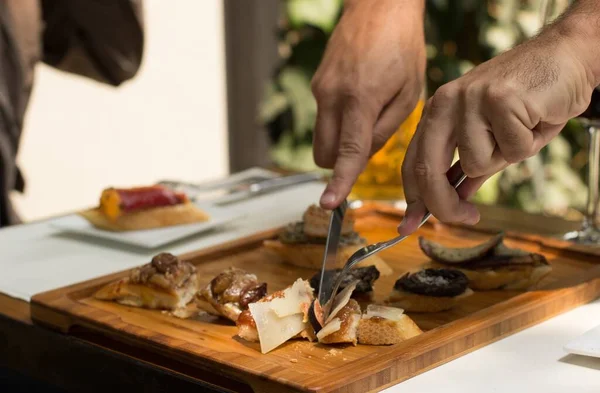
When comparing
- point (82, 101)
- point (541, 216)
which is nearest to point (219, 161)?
point (82, 101)

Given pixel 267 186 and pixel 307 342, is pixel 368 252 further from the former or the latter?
pixel 267 186

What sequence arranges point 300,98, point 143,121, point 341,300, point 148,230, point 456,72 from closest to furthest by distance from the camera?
point 341,300 → point 148,230 → point 456,72 → point 300,98 → point 143,121

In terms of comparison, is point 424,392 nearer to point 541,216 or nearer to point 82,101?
point 541,216

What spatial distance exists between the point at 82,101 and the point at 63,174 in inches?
12.1

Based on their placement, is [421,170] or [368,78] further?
[368,78]

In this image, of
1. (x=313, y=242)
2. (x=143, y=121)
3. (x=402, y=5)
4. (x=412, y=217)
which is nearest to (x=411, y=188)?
(x=412, y=217)

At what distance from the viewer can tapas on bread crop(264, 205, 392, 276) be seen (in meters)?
1.61

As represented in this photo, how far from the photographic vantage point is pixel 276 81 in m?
3.59

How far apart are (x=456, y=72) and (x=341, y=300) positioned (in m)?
2.18

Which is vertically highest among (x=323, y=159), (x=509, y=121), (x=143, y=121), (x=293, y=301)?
(x=509, y=121)

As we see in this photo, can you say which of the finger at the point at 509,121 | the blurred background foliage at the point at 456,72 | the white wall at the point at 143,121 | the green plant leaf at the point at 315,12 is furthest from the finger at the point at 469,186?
the white wall at the point at 143,121

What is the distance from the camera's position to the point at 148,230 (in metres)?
1.79

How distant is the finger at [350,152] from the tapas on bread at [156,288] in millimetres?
230

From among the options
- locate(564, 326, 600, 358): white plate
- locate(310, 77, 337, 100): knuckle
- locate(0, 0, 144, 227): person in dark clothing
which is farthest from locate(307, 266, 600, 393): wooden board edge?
locate(0, 0, 144, 227): person in dark clothing
